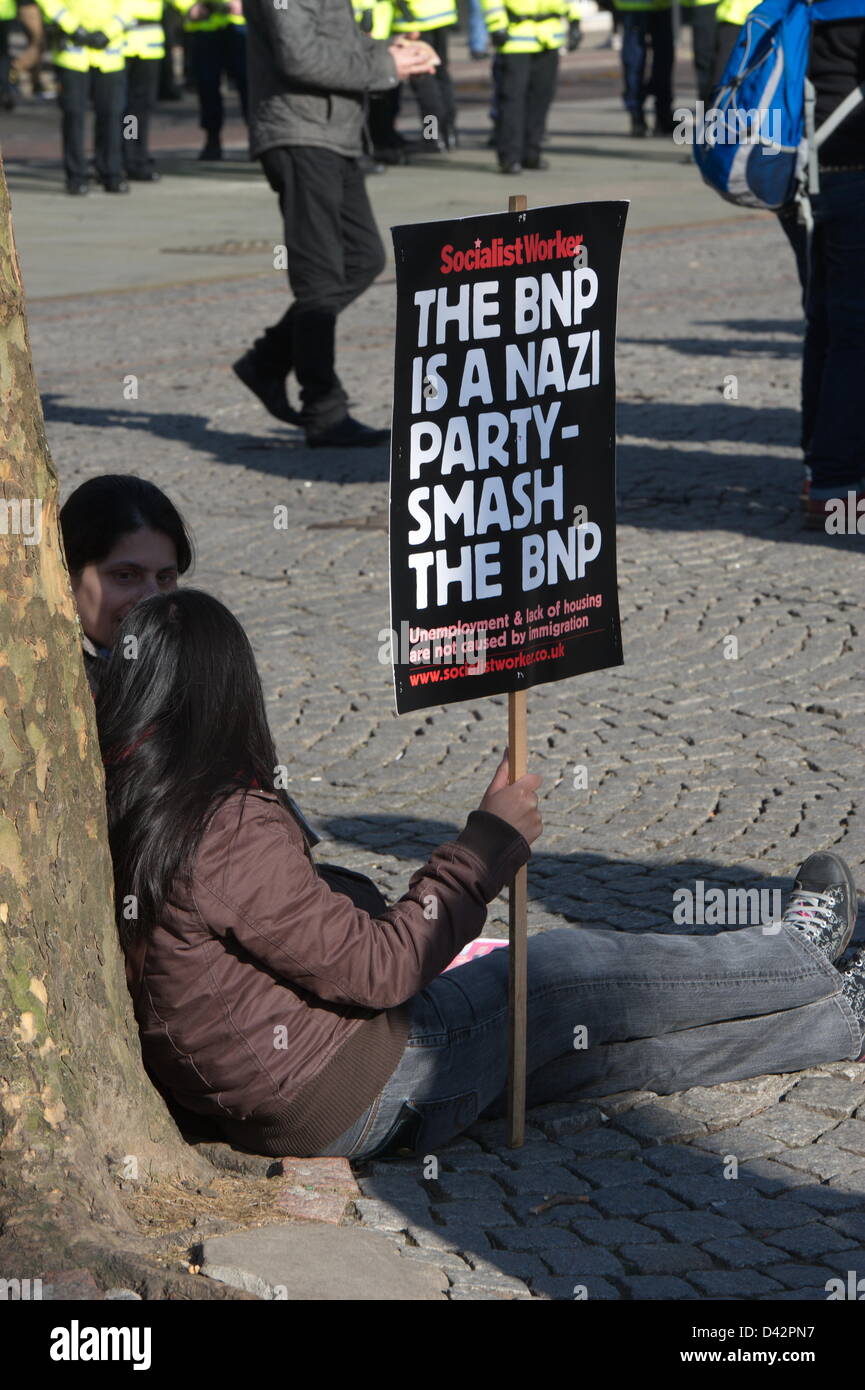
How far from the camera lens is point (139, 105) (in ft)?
63.0

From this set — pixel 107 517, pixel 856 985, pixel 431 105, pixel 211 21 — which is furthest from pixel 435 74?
pixel 856 985

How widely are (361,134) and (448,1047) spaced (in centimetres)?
584

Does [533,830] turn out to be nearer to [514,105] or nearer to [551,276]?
[551,276]

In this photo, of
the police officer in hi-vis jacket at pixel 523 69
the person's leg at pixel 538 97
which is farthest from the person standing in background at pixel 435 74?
the person's leg at pixel 538 97

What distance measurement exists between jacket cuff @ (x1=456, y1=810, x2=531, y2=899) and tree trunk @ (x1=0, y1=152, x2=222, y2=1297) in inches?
24.6

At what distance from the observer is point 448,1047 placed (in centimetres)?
343

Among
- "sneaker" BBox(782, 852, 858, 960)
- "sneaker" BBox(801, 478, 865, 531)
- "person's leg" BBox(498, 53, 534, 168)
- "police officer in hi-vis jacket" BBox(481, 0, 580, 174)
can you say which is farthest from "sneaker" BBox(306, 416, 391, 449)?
"person's leg" BBox(498, 53, 534, 168)

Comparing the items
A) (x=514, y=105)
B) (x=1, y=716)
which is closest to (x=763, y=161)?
(x=1, y=716)

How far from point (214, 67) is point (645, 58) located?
15.0 feet

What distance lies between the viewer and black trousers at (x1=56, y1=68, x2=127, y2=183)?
16594mm

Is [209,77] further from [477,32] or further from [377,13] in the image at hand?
[477,32]

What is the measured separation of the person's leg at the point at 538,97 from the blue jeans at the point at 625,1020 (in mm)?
16129

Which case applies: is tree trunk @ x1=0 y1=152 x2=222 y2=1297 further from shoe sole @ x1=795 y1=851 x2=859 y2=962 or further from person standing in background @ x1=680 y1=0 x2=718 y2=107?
person standing in background @ x1=680 y1=0 x2=718 y2=107

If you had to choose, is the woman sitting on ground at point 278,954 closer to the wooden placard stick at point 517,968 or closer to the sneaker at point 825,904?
the wooden placard stick at point 517,968
